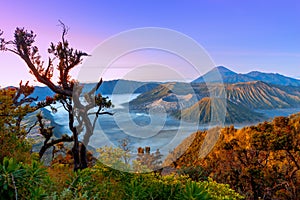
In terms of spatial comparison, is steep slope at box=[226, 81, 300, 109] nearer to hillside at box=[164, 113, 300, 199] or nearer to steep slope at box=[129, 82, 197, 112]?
hillside at box=[164, 113, 300, 199]

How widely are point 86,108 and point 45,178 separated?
5.50 metres

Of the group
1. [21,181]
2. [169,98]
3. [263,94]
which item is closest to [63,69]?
[169,98]

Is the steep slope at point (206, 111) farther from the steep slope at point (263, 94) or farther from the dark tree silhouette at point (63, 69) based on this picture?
the steep slope at point (263, 94)

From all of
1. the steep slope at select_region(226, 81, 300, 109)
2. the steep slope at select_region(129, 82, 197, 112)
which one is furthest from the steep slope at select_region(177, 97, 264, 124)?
the steep slope at select_region(226, 81, 300, 109)

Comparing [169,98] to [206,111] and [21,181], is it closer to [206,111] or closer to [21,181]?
[206,111]

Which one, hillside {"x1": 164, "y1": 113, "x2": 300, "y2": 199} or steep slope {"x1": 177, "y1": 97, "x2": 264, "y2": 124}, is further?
hillside {"x1": 164, "y1": 113, "x2": 300, "y2": 199}

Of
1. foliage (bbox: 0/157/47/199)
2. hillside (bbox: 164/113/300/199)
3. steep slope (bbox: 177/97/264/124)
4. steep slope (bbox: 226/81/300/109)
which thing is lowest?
hillside (bbox: 164/113/300/199)

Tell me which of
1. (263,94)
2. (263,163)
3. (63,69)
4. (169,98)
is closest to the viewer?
(169,98)

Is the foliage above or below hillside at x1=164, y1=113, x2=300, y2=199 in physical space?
above

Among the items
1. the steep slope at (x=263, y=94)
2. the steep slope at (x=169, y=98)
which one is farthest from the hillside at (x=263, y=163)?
the steep slope at (x=263, y=94)

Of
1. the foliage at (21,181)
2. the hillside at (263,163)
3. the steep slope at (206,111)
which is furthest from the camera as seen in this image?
the hillside at (263,163)

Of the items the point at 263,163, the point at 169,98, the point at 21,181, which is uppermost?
the point at 169,98

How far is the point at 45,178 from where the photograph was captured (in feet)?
7.66

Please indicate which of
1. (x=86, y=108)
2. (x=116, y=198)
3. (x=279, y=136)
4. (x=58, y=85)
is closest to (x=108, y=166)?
(x=116, y=198)
